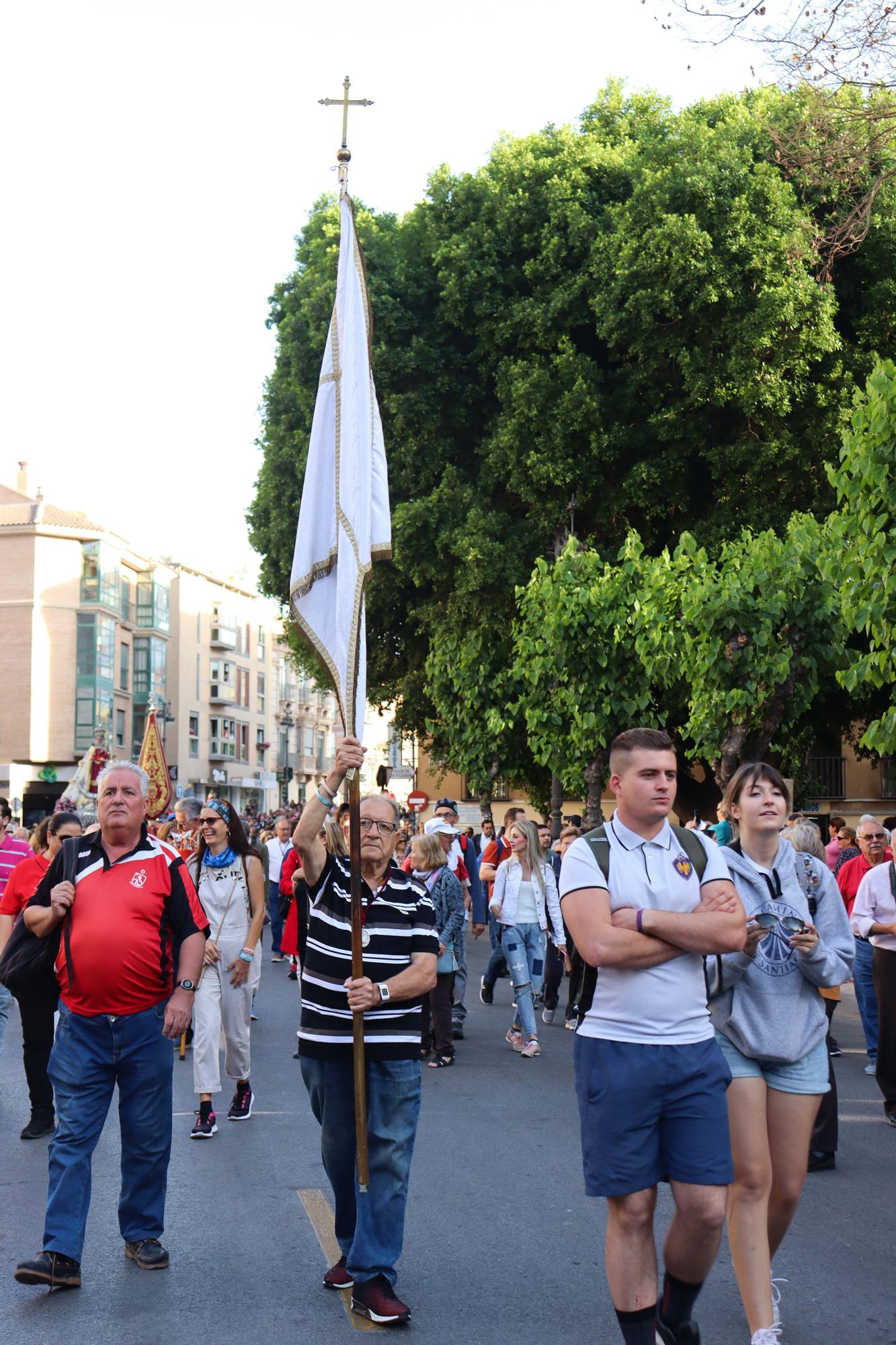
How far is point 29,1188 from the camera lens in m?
7.20

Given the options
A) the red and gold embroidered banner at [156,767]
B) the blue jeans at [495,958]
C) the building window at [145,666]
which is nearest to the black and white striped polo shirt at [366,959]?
the blue jeans at [495,958]

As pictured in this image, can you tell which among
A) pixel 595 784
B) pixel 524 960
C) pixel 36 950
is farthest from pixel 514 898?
pixel 595 784

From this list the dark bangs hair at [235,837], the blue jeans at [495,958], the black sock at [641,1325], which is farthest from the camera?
the blue jeans at [495,958]

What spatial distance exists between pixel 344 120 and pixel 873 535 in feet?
24.0

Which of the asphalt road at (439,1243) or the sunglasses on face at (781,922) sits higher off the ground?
the sunglasses on face at (781,922)

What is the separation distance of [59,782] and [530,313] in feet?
141

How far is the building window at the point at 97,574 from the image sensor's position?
218 ft

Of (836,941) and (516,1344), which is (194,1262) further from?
(836,941)

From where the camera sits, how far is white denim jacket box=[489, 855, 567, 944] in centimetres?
1225

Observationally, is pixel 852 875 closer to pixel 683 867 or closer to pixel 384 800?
pixel 384 800

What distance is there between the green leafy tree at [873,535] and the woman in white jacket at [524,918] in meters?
2.93

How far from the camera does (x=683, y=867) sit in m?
4.29

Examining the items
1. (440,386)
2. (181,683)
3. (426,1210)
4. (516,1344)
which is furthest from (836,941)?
(181,683)

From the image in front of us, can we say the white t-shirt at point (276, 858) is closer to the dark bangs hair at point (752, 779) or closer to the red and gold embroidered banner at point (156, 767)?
the red and gold embroidered banner at point (156, 767)
